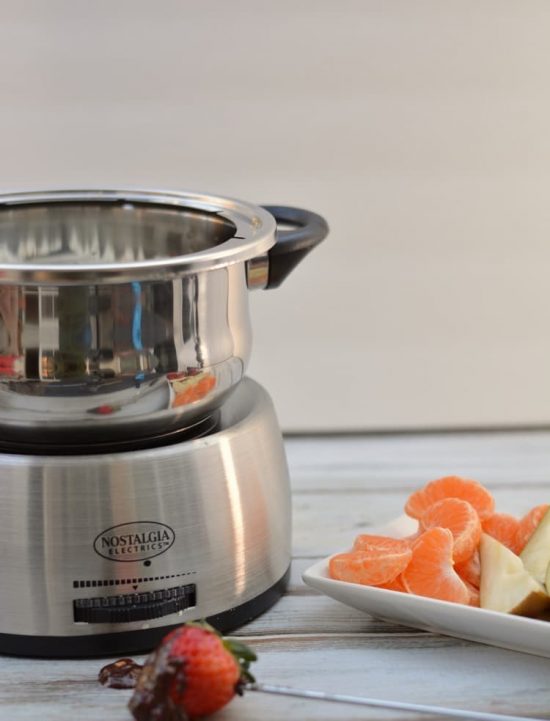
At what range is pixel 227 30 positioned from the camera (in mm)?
1385

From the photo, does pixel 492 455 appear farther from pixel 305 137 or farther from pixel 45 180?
pixel 45 180

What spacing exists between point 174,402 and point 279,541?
0.58 ft

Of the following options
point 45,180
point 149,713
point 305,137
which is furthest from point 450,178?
point 149,713

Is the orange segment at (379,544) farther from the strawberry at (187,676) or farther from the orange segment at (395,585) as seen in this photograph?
the strawberry at (187,676)

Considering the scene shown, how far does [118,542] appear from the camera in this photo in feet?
2.71

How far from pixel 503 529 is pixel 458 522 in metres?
0.07

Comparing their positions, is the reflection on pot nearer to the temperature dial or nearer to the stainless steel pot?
the stainless steel pot

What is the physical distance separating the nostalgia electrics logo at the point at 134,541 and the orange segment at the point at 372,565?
15 centimetres

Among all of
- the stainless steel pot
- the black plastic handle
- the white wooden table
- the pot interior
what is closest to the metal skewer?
the white wooden table

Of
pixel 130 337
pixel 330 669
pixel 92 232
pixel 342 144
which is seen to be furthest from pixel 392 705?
pixel 342 144

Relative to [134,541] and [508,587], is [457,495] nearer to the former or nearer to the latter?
[508,587]

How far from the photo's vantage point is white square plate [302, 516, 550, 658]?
829 millimetres

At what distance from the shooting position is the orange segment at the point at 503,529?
38.4 inches

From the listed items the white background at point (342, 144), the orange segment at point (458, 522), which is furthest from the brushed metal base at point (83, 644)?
the white background at point (342, 144)
